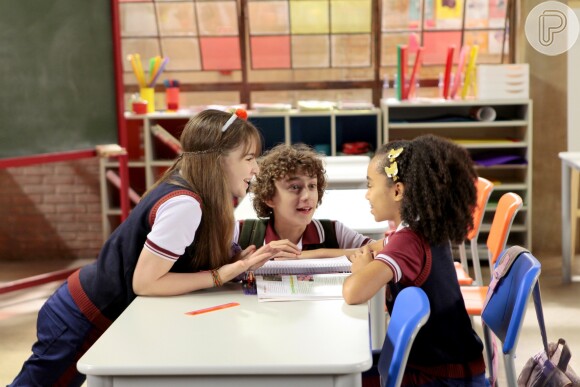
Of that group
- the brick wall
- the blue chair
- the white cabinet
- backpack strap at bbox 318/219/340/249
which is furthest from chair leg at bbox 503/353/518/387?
→ the brick wall

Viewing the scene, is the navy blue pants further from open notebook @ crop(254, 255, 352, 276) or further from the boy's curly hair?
the boy's curly hair

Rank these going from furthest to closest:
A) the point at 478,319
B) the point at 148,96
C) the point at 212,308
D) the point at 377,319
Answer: the point at 148,96 < the point at 478,319 < the point at 377,319 < the point at 212,308

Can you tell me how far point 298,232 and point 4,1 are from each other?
8.30 feet

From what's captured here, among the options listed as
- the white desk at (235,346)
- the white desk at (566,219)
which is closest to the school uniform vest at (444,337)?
the white desk at (235,346)

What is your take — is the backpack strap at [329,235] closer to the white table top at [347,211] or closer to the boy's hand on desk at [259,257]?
the white table top at [347,211]

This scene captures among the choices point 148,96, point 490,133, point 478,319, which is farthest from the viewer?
point 490,133

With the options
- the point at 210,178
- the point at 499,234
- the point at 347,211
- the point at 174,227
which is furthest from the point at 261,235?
the point at 499,234

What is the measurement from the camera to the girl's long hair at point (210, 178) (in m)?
2.38

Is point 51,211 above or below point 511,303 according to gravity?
below

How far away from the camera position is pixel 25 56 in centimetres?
473

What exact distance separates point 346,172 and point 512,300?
257 cm

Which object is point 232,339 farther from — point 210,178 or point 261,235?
point 261,235

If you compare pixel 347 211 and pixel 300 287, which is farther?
pixel 347 211

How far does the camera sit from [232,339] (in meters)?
1.94
